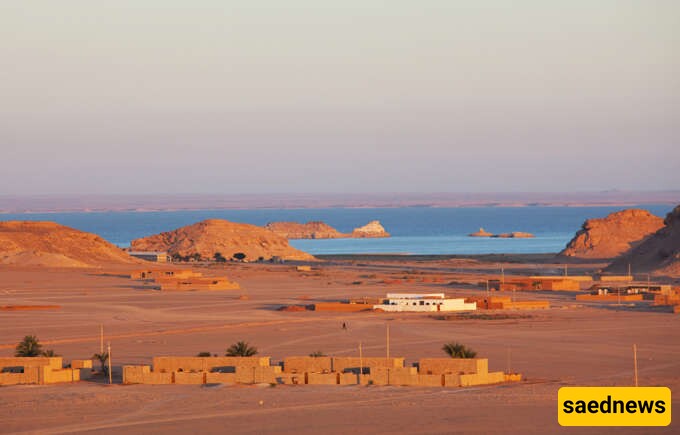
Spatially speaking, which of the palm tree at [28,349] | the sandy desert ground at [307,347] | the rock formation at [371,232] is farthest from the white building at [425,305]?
the rock formation at [371,232]

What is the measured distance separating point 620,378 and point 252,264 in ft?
208

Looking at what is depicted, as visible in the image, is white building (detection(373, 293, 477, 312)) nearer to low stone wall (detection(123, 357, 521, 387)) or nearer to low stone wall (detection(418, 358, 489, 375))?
low stone wall (detection(123, 357, 521, 387))

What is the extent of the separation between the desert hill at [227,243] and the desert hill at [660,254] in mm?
32584

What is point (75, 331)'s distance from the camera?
40.8 meters

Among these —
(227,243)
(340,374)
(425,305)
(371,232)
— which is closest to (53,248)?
(227,243)

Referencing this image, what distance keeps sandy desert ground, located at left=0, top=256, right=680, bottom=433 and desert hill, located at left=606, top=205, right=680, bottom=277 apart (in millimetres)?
9229

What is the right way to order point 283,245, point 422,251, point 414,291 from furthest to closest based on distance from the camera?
point 422,251 → point 283,245 → point 414,291

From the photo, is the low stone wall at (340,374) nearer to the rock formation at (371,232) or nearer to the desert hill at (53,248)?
the desert hill at (53,248)

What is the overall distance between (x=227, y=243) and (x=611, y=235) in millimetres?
32509

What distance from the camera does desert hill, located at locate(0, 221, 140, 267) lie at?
263ft

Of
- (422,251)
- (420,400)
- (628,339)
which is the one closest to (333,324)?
(628,339)

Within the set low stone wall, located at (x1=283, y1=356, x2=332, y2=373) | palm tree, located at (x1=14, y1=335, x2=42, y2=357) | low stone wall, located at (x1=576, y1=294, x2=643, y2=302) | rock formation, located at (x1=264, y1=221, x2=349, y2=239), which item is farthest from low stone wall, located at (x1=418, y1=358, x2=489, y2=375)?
rock formation, located at (x1=264, y1=221, x2=349, y2=239)

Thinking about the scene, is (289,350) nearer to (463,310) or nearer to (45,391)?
(45,391)

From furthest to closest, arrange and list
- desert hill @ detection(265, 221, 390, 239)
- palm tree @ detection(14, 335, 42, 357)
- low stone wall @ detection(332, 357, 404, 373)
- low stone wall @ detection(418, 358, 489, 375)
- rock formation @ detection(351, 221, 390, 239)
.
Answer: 1. rock formation @ detection(351, 221, 390, 239)
2. desert hill @ detection(265, 221, 390, 239)
3. palm tree @ detection(14, 335, 42, 357)
4. low stone wall @ detection(332, 357, 404, 373)
5. low stone wall @ detection(418, 358, 489, 375)
